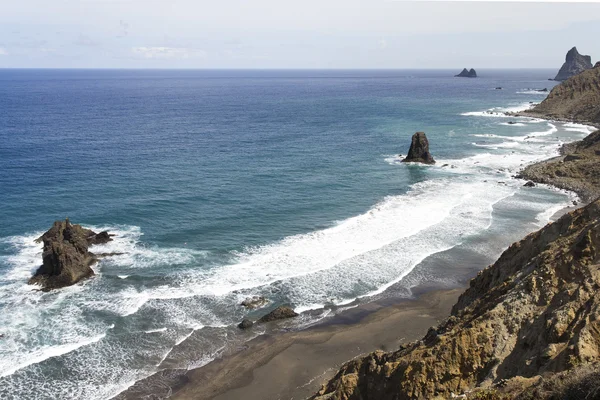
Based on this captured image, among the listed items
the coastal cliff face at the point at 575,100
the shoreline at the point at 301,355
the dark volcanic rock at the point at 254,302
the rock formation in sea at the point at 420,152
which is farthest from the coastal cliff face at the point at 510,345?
the coastal cliff face at the point at 575,100

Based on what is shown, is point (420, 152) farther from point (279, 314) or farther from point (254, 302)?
point (279, 314)

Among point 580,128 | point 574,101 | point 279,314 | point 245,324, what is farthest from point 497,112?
point 245,324

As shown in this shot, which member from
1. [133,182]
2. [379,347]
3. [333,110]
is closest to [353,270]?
[379,347]

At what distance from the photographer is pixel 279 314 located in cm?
3850

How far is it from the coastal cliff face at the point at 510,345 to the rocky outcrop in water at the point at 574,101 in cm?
13317

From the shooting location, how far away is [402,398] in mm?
19250

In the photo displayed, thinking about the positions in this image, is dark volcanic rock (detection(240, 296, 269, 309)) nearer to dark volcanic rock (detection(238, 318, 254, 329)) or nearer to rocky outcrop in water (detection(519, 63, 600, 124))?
dark volcanic rock (detection(238, 318, 254, 329))

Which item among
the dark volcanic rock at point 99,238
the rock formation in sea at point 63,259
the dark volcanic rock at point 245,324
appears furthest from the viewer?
the dark volcanic rock at point 99,238

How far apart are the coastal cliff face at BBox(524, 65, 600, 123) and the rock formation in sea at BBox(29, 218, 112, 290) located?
5364 inches

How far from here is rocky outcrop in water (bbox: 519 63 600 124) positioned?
141 meters

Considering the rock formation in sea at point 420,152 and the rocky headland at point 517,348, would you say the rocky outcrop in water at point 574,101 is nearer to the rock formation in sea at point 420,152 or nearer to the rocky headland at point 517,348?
the rock formation in sea at point 420,152

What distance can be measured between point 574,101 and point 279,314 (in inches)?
5745

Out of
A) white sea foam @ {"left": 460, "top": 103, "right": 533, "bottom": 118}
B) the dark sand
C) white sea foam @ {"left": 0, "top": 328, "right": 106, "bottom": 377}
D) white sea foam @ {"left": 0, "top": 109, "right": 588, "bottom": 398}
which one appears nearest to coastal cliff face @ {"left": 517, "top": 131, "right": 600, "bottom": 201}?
white sea foam @ {"left": 0, "top": 109, "right": 588, "bottom": 398}

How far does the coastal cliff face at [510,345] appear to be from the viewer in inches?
691
